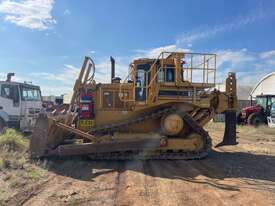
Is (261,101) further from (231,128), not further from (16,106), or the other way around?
(16,106)

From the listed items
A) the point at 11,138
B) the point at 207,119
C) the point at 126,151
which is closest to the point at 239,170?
the point at 207,119

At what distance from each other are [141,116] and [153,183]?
3.74 meters

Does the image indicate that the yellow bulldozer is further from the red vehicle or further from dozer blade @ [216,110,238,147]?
the red vehicle

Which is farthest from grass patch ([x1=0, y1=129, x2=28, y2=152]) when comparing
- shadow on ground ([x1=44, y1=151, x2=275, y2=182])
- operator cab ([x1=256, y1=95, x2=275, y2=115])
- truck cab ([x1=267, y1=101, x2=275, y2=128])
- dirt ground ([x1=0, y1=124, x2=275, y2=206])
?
operator cab ([x1=256, y1=95, x2=275, y2=115])

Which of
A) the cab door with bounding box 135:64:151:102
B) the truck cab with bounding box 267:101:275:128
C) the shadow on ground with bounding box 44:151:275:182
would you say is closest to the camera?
the shadow on ground with bounding box 44:151:275:182

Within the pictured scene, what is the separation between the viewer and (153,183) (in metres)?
8.54

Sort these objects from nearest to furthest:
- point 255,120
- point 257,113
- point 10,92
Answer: point 10,92, point 255,120, point 257,113

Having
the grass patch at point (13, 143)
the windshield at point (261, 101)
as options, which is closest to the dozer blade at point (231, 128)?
the grass patch at point (13, 143)

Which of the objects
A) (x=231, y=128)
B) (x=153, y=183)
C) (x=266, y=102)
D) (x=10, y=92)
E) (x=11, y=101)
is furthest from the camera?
(x=266, y=102)

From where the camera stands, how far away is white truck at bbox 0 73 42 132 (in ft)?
58.3

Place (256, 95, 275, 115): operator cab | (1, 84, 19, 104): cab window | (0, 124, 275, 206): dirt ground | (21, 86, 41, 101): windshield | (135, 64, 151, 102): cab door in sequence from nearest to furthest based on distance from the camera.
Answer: (0, 124, 275, 206): dirt ground → (135, 64, 151, 102): cab door → (1, 84, 19, 104): cab window → (21, 86, 41, 101): windshield → (256, 95, 275, 115): operator cab

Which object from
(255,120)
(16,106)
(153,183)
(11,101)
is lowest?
(153,183)

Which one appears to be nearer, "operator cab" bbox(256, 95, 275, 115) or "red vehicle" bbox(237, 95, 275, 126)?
"red vehicle" bbox(237, 95, 275, 126)

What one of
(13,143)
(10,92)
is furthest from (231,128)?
(10,92)
